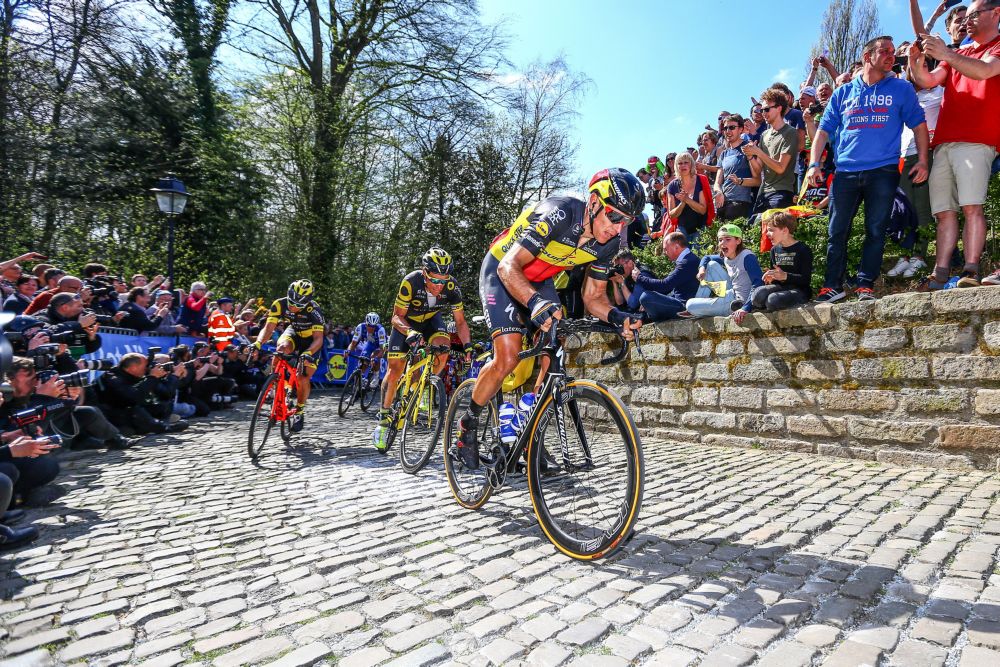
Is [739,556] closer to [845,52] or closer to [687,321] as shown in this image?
[687,321]

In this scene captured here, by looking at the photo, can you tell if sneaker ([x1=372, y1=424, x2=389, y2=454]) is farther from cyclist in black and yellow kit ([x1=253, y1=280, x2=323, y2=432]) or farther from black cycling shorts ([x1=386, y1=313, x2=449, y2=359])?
cyclist in black and yellow kit ([x1=253, y1=280, x2=323, y2=432])

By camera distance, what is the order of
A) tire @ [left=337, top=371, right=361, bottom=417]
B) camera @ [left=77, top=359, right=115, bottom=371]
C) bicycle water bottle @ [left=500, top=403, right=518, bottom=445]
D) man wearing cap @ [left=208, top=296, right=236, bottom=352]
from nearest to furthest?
Result: 1. bicycle water bottle @ [left=500, top=403, right=518, bottom=445]
2. camera @ [left=77, top=359, right=115, bottom=371]
3. tire @ [left=337, top=371, right=361, bottom=417]
4. man wearing cap @ [left=208, top=296, right=236, bottom=352]

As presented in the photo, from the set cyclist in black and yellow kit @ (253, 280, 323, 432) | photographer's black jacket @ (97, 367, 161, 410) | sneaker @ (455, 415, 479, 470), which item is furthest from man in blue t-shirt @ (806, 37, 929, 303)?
photographer's black jacket @ (97, 367, 161, 410)

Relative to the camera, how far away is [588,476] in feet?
11.0

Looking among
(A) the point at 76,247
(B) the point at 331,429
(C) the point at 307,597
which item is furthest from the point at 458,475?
(A) the point at 76,247

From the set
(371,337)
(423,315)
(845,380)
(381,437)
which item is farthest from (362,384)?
(845,380)

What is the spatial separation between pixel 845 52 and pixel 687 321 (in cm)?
2435

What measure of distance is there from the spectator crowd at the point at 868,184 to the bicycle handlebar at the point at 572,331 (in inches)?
52.5

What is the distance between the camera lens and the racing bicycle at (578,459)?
295cm

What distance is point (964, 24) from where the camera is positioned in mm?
5902

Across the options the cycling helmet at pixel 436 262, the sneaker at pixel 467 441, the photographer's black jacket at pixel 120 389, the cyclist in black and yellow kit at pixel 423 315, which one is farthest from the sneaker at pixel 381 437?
the photographer's black jacket at pixel 120 389

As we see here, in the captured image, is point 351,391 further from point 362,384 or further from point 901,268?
point 901,268

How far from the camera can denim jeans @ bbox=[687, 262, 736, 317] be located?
7.05 m

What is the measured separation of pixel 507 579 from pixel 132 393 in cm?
740
